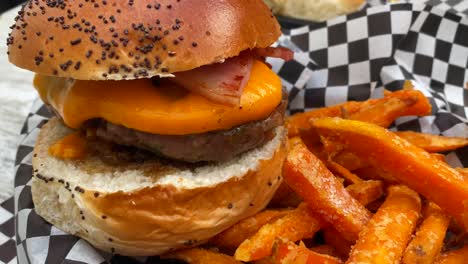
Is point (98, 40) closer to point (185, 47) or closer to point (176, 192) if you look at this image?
point (185, 47)

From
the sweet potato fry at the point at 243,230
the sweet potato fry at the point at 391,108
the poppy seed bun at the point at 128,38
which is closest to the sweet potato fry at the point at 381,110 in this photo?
the sweet potato fry at the point at 391,108

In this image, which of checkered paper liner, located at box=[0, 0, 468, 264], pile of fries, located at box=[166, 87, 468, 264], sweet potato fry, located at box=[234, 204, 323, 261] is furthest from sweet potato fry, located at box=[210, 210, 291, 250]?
checkered paper liner, located at box=[0, 0, 468, 264]

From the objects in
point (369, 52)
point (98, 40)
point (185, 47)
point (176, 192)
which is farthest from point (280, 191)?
point (369, 52)

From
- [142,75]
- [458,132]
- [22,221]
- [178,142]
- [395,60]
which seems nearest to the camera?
[142,75]

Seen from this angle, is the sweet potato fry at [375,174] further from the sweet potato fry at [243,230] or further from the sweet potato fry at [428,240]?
the sweet potato fry at [243,230]

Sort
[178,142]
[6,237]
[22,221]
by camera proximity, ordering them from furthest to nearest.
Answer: [6,237], [22,221], [178,142]

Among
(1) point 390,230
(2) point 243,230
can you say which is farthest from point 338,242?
(2) point 243,230

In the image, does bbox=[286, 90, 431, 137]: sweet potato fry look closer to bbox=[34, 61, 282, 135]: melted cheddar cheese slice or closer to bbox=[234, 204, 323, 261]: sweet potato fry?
bbox=[34, 61, 282, 135]: melted cheddar cheese slice
